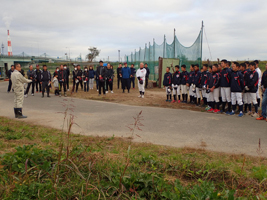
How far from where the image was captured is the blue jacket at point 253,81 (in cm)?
866

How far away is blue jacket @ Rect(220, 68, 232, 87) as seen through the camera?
927cm

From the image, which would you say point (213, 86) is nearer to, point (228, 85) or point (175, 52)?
point (228, 85)

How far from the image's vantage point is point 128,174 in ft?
11.4

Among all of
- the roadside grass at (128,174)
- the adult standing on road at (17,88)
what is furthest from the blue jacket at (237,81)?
the adult standing on road at (17,88)

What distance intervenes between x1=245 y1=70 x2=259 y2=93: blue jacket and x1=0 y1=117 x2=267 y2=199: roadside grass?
187 inches

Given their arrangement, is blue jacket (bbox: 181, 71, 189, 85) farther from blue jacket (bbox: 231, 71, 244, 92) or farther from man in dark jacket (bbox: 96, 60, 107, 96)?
man in dark jacket (bbox: 96, 60, 107, 96)

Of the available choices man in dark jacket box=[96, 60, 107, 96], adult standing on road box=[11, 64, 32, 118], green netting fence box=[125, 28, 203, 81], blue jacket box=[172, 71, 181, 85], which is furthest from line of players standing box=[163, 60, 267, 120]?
adult standing on road box=[11, 64, 32, 118]

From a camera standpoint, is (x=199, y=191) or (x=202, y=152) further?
(x=202, y=152)

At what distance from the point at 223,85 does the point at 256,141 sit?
396 centimetres

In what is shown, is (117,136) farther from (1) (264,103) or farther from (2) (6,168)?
(1) (264,103)

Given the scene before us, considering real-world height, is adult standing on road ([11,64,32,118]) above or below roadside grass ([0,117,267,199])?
above

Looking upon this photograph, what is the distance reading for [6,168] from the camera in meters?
3.70

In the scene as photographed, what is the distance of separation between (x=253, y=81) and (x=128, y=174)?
7.14 meters

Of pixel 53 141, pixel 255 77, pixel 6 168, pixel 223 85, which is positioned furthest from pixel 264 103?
pixel 6 168
